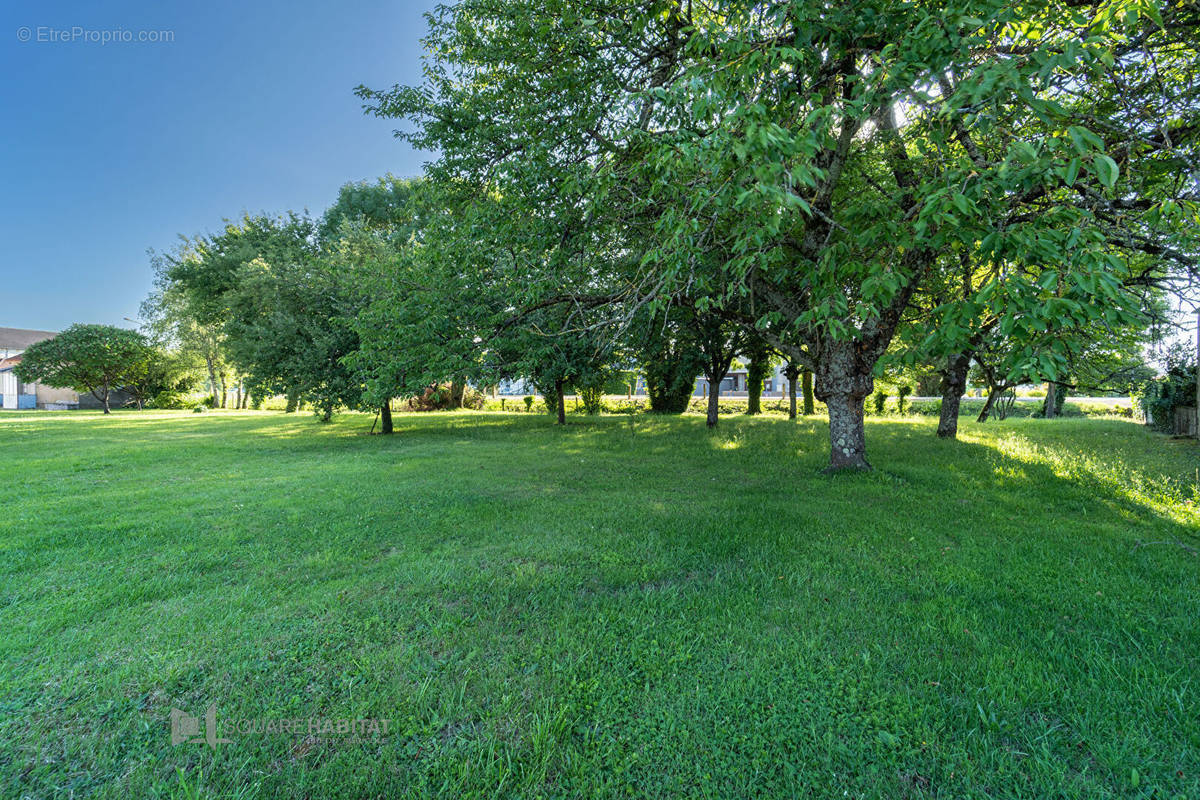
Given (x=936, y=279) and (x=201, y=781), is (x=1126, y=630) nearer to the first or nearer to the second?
(x=201, y=781)

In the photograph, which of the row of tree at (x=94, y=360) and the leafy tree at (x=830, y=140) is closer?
the leafy tree at (x=830, y=140)

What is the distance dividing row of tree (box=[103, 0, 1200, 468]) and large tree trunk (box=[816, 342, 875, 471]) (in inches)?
1.6

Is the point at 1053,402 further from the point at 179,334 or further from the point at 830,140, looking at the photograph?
the point at 179,334

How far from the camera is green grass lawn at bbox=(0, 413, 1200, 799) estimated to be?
207 centimetres

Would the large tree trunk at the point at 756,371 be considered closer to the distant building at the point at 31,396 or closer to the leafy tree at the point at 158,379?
the leafy tree at the point at 158,379

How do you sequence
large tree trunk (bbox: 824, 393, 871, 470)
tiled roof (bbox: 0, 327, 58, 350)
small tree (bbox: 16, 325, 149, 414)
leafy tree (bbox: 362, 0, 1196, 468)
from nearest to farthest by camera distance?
1. leafy tree (bbox: 362, 0, 1196, 468)
2. large tree trunk (bbox: 824, 393, 871, 470)
3. small tree (bbox: 16, 325, 149, 414)
4. tiled roof (bbox: 0, 327, 58, 350)

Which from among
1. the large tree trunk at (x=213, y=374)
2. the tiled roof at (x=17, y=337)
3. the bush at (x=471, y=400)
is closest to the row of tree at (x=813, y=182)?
the bush at (x=471, y=400)

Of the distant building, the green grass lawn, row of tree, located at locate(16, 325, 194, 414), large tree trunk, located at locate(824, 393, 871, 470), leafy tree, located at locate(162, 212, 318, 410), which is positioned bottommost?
the green grass lawn

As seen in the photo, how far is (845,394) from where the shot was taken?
7.95 m

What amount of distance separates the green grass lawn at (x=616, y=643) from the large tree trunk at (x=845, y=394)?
4.81 ft

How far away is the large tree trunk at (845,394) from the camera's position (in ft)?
26.0

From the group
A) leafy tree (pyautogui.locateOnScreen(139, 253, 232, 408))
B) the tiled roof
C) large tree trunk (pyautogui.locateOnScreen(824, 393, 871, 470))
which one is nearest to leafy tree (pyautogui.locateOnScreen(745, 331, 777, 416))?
large tree trunk (pyautogui.locateOnScreen(824, 393, 871, 470))

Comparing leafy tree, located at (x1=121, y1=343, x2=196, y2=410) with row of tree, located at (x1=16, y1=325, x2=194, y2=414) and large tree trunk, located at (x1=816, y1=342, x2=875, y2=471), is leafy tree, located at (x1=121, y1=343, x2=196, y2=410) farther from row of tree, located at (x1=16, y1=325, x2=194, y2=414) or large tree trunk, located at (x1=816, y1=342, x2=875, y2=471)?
large tree trunk, located at (x1=816, y1=342, x2=875, y2=471)

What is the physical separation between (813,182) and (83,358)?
41.5m
